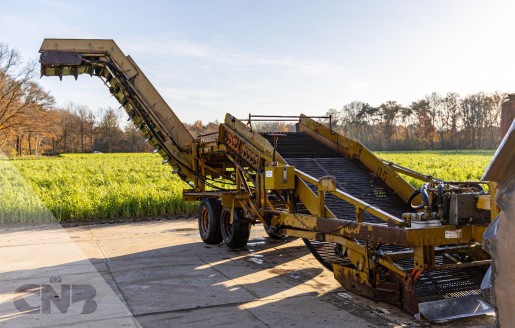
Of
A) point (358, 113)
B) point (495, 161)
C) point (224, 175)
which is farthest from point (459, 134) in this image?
point (495, 161)

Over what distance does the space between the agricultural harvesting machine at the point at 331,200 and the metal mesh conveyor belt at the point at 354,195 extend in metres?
0.02

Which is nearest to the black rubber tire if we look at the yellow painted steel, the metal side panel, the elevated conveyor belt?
the elevated conveyor belt

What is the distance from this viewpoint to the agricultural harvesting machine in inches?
219

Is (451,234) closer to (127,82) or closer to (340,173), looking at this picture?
(340,173)

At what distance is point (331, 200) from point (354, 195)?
1.44ft

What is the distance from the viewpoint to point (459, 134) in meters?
77.4

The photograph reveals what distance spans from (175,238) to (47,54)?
14.7 ft

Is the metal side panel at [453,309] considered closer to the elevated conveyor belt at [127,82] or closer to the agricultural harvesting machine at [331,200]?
the agricultural harvesting machine at [331,200]

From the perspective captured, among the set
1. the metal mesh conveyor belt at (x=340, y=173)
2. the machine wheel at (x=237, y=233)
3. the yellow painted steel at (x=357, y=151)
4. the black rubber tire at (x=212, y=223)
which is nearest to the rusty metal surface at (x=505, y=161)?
the metal mesh conveyor belt at (x=340, y=173)

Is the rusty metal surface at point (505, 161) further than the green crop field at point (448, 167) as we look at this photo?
No

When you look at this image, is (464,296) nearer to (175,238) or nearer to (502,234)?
(502,234)

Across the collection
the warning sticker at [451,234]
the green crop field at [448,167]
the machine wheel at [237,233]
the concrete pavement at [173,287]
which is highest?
the green crop field at [448,167]

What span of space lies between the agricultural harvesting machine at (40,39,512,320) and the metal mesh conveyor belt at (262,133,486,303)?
0.02 meters

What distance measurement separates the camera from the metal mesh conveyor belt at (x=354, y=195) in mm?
5957
